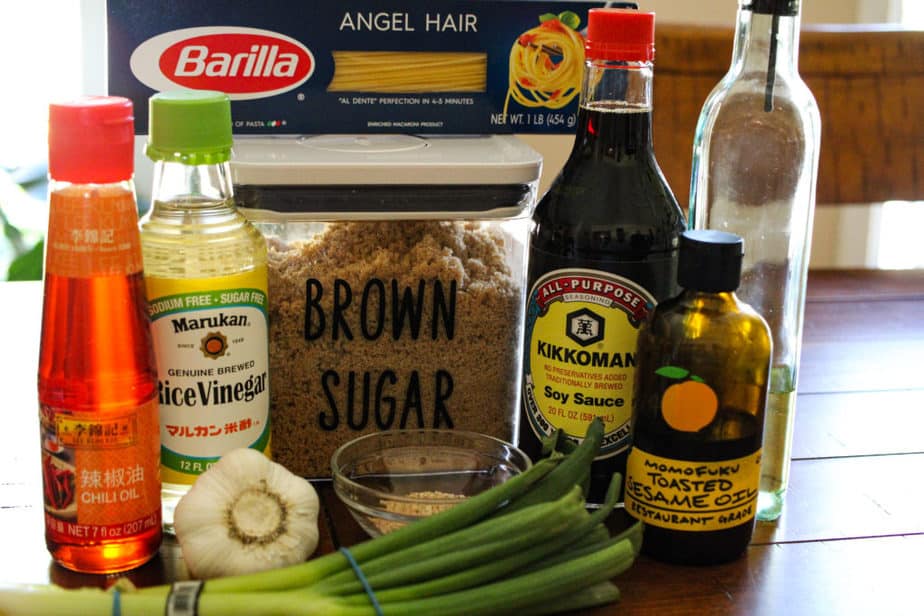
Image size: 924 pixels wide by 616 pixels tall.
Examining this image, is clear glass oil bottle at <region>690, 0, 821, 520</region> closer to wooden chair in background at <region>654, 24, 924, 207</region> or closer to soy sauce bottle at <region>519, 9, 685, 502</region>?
soy sauce bottle at <region>519, 9, 685, 502</region>

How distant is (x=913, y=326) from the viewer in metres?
1.20

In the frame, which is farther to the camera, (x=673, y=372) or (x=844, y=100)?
(x=844, y=100)

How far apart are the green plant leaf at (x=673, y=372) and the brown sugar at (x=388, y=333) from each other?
17 centimetres

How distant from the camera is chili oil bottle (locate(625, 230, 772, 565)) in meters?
0.67

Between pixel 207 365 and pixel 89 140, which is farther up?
pixel 89 140

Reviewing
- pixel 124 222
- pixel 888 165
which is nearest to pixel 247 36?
pixel 124 222

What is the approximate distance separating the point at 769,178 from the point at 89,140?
0.43 meters

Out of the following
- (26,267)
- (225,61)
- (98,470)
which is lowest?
(26,267)

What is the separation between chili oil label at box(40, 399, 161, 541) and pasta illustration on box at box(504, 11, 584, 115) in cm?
39

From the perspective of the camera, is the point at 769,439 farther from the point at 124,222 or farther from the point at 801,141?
the point at 124,222

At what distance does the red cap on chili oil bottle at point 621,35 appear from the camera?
0.70 m

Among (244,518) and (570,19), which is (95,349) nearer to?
(244,518)

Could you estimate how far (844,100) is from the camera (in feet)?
4.60

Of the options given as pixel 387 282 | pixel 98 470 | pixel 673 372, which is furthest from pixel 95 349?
pixel 673 372
